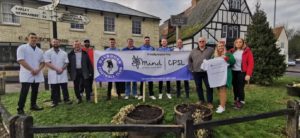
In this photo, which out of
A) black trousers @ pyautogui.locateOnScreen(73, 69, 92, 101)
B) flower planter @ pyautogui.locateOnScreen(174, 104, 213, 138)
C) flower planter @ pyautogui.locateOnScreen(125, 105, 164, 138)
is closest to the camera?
flower planter @ pyautogui.locateOnScreen(125, 105, 164, 138)

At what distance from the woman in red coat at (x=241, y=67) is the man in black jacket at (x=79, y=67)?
155 inches

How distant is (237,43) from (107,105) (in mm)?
3798

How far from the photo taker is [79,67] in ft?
20.2

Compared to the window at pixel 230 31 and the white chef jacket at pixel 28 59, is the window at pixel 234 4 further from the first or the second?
the white chef jacket at pixel 28 59

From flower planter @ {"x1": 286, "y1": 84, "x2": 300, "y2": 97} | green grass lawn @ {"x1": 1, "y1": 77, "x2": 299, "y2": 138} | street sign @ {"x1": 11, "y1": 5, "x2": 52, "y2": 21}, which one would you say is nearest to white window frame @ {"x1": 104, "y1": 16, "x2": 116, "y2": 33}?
street sign @ {"x1": 11, "y1": 5, "x2": 52, "y2": 21}

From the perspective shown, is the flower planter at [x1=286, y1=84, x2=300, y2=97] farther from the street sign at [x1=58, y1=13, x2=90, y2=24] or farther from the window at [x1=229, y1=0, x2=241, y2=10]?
the window at [x1=229, y1=0, x2=241, y2=10]

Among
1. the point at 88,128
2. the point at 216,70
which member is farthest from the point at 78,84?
the point at 88,128

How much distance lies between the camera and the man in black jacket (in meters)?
6.02

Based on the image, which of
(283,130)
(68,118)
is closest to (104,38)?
(68,118)

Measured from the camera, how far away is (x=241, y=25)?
83.2ft

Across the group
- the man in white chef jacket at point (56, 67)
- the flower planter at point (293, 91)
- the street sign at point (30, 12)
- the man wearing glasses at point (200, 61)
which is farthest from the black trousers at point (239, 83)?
the street sign at point (30, 12)

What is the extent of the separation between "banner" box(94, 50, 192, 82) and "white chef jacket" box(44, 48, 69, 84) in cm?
90

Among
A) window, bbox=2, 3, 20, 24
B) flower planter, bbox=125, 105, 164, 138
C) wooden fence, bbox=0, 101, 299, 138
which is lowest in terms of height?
flower planter, bbox=125, 105, 164, 138

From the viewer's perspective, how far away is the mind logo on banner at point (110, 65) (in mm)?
5875
